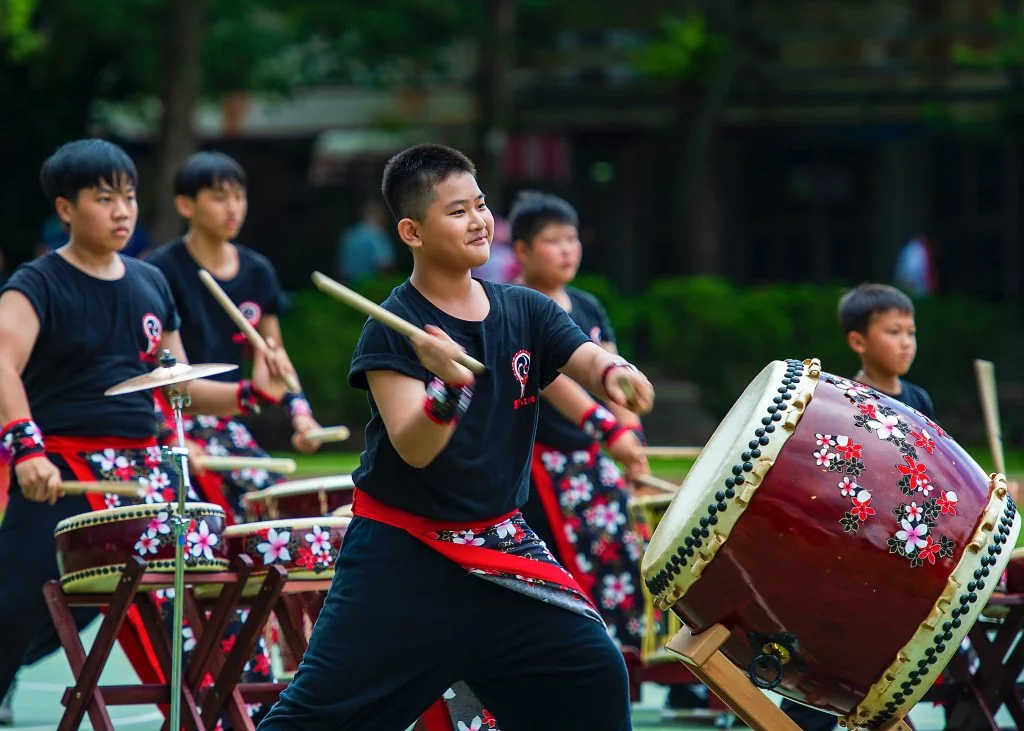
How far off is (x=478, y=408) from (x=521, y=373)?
0.15m

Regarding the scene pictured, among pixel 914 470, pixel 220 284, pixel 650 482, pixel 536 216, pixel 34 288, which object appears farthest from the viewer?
pixel 220 284

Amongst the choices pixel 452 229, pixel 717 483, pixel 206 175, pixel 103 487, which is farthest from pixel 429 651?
pixel 206 175

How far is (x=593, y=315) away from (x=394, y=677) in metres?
2.80

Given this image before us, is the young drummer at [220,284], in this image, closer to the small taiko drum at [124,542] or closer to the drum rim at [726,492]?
the small taiko drum at [124,542]

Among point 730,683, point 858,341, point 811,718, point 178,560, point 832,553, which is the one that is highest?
point 858,341

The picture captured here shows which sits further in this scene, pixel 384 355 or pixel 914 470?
pixel 914 470

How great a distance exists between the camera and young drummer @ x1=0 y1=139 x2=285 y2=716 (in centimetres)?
525

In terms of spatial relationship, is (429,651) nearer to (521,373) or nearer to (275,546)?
(521,373)

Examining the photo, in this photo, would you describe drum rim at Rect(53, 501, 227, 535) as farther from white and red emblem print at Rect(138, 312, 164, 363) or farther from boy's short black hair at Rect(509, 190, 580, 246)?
boy's short black hair at Rect(509, 190, 580, 246)

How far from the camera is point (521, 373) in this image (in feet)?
13.0

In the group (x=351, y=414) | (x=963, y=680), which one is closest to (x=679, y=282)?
(x=351, y=414)

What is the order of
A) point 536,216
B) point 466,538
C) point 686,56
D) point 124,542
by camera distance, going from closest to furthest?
point 466,538, point 124,542, point 536,216, point 686,56

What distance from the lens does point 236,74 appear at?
20.2 metres

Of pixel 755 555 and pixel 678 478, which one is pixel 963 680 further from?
pixel 678 478
